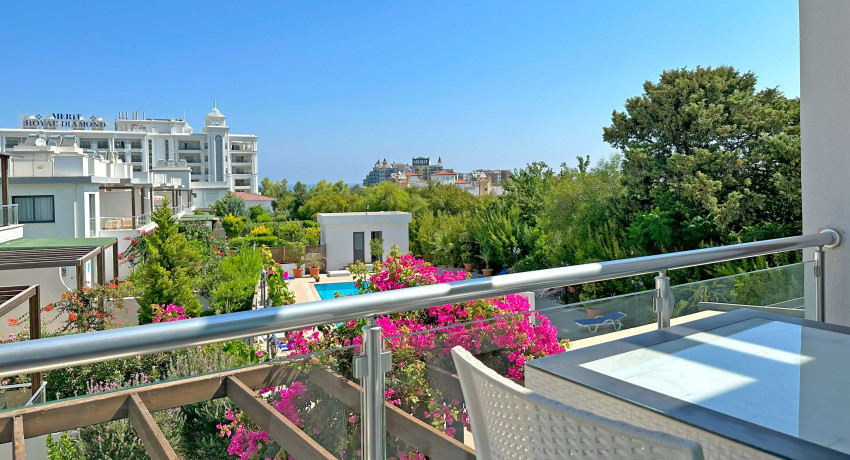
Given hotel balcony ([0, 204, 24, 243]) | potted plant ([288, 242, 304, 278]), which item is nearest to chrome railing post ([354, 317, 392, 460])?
hotel balcony ([0, 204, 24, 243])

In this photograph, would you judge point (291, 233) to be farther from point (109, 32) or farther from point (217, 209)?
point (109, 32)

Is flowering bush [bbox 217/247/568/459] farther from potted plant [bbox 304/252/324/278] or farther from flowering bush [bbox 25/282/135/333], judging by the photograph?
potted plant [bbox 304/252/324/278]

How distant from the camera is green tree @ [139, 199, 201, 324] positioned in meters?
12.7

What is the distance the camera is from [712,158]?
15500mm

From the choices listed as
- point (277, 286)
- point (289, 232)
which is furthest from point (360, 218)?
point (277, 286)

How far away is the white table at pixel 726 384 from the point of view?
1191mm

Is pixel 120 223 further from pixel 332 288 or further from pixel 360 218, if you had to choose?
pixel 360 218

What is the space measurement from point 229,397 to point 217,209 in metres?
43.2

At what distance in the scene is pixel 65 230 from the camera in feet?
60.1

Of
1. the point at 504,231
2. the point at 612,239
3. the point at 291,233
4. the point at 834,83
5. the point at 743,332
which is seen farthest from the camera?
the point at 291,233

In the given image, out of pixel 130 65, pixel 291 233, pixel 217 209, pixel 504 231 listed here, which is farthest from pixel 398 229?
pixel 130 65

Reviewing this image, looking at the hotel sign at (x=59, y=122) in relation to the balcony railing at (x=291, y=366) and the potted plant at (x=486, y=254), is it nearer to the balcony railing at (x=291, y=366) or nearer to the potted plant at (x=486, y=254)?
the potted plant at (x=486, y=254)

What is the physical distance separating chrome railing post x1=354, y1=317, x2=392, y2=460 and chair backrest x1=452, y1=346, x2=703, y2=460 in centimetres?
37

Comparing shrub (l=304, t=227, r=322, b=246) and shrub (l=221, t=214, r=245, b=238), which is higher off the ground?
shrub (l=221, t=214, r=245, b=238)
